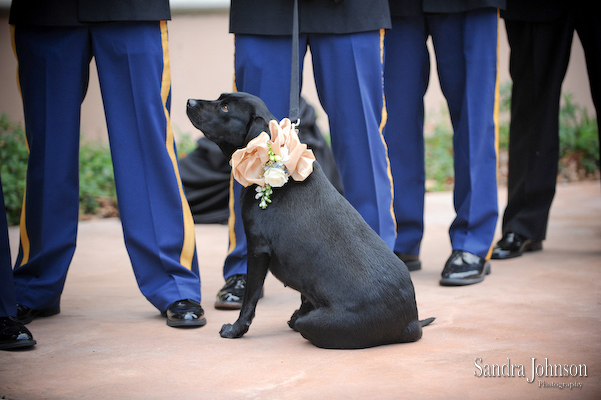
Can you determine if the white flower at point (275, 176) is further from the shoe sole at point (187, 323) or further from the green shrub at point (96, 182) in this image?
the green shrub at point (96, 182)

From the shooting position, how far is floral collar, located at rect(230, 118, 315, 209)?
2127 millimetres

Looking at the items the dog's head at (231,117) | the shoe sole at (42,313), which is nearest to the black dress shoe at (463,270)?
the dog's head at (231,117)

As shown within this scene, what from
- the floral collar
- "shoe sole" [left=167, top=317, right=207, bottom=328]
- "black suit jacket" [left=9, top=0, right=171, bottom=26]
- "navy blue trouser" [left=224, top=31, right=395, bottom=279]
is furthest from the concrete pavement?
"black suit jacket" [left=9, top=0, right=171, bottom=26]

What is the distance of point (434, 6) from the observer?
124 inches

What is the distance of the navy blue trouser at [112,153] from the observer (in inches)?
100

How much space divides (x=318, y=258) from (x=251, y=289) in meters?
0.28

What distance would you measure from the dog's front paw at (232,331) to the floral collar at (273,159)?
0.45m

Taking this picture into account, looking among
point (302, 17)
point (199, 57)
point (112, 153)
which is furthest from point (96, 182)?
point (302, 17)

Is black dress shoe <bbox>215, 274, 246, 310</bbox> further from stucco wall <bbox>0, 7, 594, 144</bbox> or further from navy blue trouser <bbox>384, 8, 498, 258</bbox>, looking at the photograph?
stucco wall <bbox>0, 7, 594, 144</bbox>

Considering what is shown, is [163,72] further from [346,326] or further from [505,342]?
[505,342]

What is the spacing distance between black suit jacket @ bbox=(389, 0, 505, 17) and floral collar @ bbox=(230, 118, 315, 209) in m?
1.34

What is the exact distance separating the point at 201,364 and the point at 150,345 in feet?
1.01

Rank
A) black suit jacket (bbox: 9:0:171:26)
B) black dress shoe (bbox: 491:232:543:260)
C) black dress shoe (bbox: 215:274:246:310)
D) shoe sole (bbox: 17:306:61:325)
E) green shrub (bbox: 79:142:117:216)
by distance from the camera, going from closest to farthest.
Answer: black suit jacket (bbox: 9:0:171:26) < shoe sole (bbox: 17:306:61:325) < black dress shoe (bbox: 215:274:246:310) < black dress shoe (bbox: 491:232:543:260) < green shrub (bbox: 79:142:117:216)

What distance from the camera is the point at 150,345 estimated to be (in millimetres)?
2277
